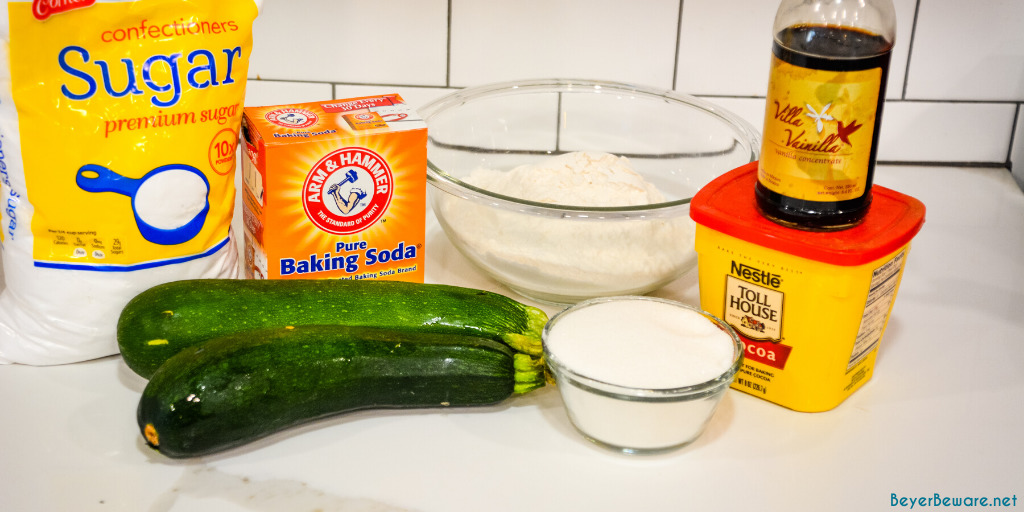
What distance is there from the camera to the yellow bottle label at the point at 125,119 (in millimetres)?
812

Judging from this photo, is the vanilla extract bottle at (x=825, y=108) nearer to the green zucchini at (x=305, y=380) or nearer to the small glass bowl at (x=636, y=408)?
the small glass bowl at (x=636, y=408)

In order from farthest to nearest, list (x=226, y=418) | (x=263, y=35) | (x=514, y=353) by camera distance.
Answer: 1. (x=263, y=35)
2. (x=514, y=353)
3. (x=226, y=418)

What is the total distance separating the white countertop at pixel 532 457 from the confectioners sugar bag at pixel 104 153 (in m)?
0.07

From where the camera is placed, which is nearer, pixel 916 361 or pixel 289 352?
pixel 289 352

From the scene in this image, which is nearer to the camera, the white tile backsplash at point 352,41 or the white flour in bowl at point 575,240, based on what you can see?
the white flour in bowl at point 575,240

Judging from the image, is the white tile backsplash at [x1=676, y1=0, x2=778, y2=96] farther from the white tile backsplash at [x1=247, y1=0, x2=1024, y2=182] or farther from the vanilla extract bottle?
the vanilla extract bottle

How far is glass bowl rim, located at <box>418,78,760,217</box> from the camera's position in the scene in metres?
0.93

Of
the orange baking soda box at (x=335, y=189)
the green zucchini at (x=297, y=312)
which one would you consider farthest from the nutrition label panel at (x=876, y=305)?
the orange baking soda box at (x=335, y=189)

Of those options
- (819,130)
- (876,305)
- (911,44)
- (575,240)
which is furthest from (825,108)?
(911,44)

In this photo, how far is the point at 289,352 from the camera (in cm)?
80

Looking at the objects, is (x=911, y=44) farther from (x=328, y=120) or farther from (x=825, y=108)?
(x=328, y=120)

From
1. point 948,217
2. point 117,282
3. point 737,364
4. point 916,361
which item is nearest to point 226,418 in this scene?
point 117,282

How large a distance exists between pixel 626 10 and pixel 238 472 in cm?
79

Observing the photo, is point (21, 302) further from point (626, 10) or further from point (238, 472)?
point (626, 10)
